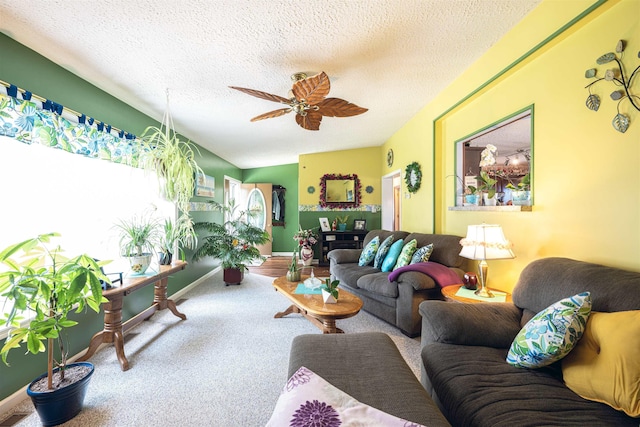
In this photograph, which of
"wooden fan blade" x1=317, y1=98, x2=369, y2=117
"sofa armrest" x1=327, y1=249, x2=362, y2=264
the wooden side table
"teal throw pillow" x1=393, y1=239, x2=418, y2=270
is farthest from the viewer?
"sofa armrest" x1=327, y1=249, x2=362, y2=264

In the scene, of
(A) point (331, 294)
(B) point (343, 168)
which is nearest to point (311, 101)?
(A) point (331, 294)

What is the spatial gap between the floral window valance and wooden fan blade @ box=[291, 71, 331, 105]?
1.68 m

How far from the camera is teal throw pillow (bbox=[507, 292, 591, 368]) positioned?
1115mm

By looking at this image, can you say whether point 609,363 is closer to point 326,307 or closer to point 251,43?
point 326,307

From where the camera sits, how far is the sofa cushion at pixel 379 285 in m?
2.65

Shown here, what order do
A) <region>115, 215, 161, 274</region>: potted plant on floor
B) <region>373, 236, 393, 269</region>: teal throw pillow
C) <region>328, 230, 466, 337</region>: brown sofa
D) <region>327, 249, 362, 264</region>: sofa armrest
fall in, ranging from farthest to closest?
<region>327, 249, 362, 264</region>: sofa armrest < <region>373, 236, 393, 269</region>: teal throw pillow < <region>328, 230, 466, 337</region>: brown sofa < <region>115, 215, 161, 274</region>: potted plant on floor

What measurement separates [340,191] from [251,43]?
13.3 feet

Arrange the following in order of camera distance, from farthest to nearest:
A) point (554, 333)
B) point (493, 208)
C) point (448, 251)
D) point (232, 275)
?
point (232, 275) < point (448, 251) < point (493, 208) < point (554, 333)

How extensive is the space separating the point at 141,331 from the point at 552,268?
3442 millimetres

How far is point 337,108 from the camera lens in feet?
7.54

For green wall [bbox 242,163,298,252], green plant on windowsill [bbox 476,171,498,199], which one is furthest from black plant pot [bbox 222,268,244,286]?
green plant on windowsill [bbox 476,171,498,199]

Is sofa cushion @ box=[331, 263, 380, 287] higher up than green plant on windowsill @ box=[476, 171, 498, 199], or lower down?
lower down

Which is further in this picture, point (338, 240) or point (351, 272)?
point (338, 240)

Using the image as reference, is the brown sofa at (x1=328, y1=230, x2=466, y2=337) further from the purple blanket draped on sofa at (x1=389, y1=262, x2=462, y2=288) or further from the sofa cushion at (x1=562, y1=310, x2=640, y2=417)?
the sofa cushion at (x1=562, y1=310, x2=640, y2=417)
